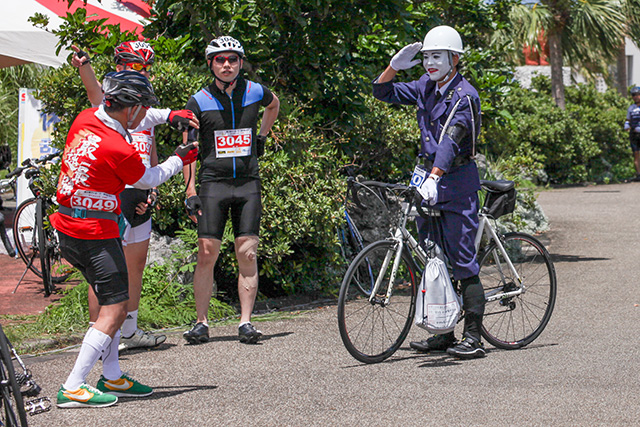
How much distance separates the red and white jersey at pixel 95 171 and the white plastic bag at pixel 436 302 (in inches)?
77.7

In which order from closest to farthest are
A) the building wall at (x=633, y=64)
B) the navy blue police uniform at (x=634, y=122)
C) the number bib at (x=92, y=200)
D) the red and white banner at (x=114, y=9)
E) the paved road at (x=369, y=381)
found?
1. the paved road at (x=369, y=381)
2. the number bib at (x=92, y=200)
3. the red and white banner at (x=114, y=9)
4. the navy blue police uniform at (x=634, y=122)
5. the building wall at (x=633, y=64)

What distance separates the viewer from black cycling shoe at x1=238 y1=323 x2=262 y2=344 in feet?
19.6

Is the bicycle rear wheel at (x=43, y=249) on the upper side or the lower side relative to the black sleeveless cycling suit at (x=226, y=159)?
lower

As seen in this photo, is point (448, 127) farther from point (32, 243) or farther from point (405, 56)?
point (32, 243)

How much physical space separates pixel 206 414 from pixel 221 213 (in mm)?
1944

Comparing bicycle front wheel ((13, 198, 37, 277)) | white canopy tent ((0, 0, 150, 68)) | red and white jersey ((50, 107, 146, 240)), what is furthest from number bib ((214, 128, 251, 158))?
white canopy tent ((0, 0, 150, 68))

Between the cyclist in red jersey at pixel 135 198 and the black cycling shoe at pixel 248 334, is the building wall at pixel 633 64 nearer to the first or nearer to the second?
the black cycling shoe at pixel 248 334

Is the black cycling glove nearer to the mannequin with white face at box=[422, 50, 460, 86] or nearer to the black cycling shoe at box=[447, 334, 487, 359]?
the mannequin with white face at box=[422, 50, 460, 86]

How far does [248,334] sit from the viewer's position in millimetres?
5984

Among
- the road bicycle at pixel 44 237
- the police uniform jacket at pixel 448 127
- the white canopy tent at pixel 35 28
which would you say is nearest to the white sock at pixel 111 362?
the police uniform jacket at pixel 448 127

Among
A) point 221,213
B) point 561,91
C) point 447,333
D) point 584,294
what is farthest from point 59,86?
point 561,91

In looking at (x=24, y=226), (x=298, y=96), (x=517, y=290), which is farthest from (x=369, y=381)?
(x=24, y=226)

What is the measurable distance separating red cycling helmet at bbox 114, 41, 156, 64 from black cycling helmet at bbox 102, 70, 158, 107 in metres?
1.17

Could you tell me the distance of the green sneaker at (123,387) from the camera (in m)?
4.75
